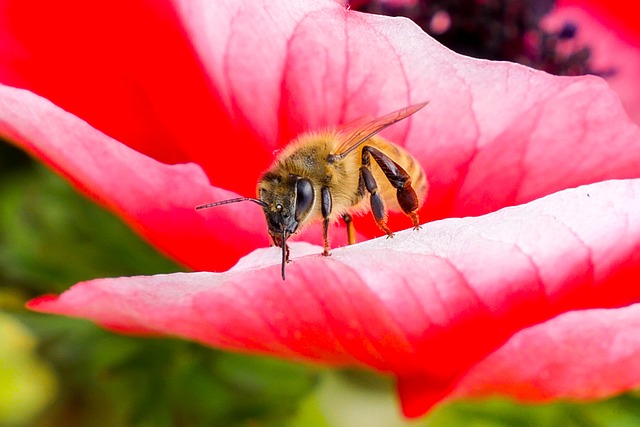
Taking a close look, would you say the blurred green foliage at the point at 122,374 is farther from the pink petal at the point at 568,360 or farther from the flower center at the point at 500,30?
the flower center at the point at 500,30

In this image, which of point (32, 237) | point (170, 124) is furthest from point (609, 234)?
point (32, 237)

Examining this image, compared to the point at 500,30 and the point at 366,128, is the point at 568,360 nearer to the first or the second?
the point at 366,128

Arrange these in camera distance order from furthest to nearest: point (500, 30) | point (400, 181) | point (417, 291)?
1. point (500, 30)
2. point (400, 181)
3. point (417, 291)

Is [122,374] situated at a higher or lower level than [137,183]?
lower

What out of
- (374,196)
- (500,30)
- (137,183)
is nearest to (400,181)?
Result: (374,196)

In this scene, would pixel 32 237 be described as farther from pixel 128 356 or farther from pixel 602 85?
pixel 602 85
